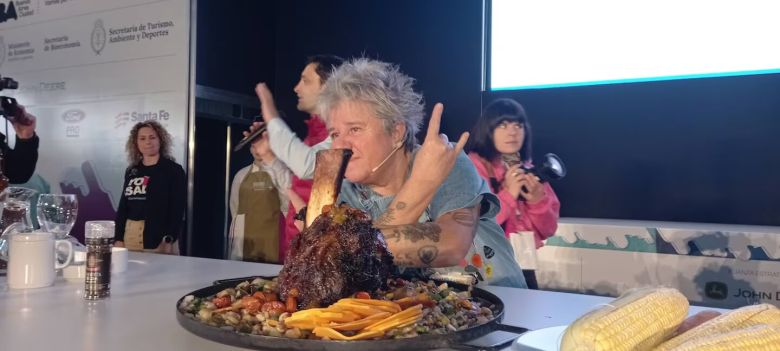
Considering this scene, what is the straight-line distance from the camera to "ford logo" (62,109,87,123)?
406 centimetres

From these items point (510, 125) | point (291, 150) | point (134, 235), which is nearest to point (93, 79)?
point (134, 235)

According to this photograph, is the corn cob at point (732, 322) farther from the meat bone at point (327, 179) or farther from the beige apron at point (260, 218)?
the beige apron at point (260, 218)

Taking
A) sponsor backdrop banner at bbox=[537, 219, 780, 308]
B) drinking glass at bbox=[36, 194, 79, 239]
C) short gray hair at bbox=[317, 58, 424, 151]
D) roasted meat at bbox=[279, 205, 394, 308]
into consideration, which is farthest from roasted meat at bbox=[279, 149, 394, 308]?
→ sponsor backdrop banner at bbox=[537, 219, 780, 308]

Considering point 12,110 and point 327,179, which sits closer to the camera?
point 327,179

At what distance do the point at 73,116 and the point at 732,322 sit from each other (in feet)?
14.0

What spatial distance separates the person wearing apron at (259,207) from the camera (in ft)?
12.1

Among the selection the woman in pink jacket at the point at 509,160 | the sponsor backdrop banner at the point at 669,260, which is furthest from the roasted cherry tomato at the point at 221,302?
the woman in pink jacket at the point at 509,160

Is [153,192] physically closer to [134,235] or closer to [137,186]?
[137,186]

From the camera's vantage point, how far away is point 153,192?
12.3ft

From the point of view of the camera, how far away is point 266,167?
380 cm

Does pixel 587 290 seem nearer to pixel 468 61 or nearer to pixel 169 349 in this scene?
pixel 468 61

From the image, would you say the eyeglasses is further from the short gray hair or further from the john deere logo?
the john deere logo

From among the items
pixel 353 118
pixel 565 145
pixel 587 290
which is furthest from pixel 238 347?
pixel 565 145

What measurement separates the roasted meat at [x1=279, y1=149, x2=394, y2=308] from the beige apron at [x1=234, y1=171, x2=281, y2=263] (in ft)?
8.31
